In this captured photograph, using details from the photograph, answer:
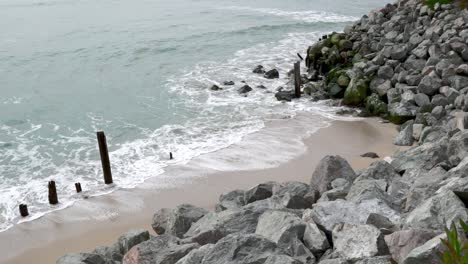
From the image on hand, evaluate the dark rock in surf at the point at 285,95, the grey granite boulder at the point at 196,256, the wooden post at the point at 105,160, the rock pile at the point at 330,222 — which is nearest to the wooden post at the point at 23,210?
the wooden post at the point at 105,160

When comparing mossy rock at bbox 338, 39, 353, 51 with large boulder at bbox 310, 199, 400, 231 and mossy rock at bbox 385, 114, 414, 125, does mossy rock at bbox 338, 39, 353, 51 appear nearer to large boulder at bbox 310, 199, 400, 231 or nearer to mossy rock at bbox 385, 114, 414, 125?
mossy rock at bbox 385, 114, 414, 125

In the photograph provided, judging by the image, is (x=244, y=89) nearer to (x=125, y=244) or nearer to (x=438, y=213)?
(x=125, y=244)

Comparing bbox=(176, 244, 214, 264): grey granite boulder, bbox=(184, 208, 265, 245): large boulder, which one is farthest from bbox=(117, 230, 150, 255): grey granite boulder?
bbox=(176, 244, 214, 264): grey granite boulder

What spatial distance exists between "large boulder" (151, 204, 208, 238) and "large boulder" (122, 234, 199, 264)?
44.0 inches

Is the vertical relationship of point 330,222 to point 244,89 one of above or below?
above

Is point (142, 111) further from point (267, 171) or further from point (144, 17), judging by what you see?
point (144, 17)

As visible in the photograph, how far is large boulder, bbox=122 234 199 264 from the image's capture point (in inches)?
265

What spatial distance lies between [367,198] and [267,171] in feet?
22.8

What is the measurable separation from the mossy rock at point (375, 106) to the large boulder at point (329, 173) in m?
9.42

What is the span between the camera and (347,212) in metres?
7.16

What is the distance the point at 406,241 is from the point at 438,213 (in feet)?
3.36

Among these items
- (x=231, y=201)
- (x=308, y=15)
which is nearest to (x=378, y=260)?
(x=231, y=201)

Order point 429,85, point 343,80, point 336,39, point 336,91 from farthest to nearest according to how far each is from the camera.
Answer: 1. point 336,39
2. point 343,80
3. point 336,91
4. point 429,85

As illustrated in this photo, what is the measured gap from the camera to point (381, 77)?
68.0 feet
